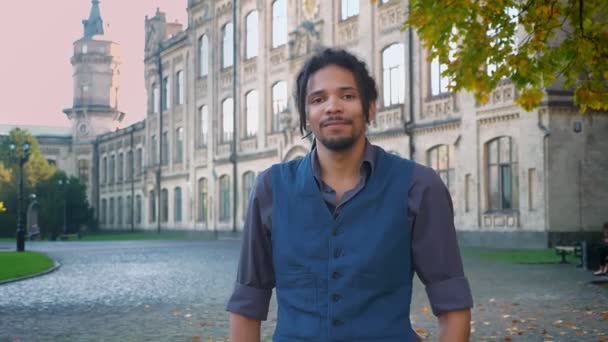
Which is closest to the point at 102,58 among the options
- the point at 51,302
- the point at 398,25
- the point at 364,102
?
the point at 398,25

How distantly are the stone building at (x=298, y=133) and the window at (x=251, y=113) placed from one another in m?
0.10

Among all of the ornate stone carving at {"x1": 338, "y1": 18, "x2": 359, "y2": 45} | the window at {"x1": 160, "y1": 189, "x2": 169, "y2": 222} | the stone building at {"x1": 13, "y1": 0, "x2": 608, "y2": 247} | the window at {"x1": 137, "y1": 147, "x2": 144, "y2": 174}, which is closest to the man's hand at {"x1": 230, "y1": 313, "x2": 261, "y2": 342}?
the stone building at {"x1": 13, "y1": 0, "x2": 608, "y2": 247}

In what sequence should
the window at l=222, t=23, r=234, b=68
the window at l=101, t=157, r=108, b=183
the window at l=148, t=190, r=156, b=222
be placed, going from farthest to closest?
the window at l=101, t=157, r=108, b=183 < the window at l=148, t=190, r=156, b=222 < the window at l=222, t=23, r=234, b=68

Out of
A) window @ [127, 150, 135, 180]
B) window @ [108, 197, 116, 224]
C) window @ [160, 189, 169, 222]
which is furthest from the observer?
window @ [108, 197, 116, 224]

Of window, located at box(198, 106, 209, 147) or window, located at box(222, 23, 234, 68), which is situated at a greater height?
window, located at box(222, 23, 234, 68)

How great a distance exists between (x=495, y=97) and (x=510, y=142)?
1.55 m

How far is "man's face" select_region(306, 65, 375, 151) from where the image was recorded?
2.43 m

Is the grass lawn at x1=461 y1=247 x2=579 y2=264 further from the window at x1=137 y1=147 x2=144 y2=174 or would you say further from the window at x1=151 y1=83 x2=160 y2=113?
the window at x1=137 y1=147 x2=144 y2=174

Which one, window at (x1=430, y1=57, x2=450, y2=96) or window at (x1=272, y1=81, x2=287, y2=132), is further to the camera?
window at (x1=272, y1=81, x2=287, y2=132)

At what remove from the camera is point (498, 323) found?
9.66 meters

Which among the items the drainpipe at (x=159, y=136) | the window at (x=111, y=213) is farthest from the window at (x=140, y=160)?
the drainpipe at (x=159, y=136)

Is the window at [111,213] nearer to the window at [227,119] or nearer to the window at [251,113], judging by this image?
the window at [227,119]

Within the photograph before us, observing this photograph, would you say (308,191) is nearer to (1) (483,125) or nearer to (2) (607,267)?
(2) (607,267)

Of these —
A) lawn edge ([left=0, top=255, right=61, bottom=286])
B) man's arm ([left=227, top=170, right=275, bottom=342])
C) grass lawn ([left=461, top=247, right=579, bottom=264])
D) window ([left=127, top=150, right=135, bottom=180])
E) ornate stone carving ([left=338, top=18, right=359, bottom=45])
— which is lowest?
lawn edge ([left=0, top=255, right=61, bottom=286])
